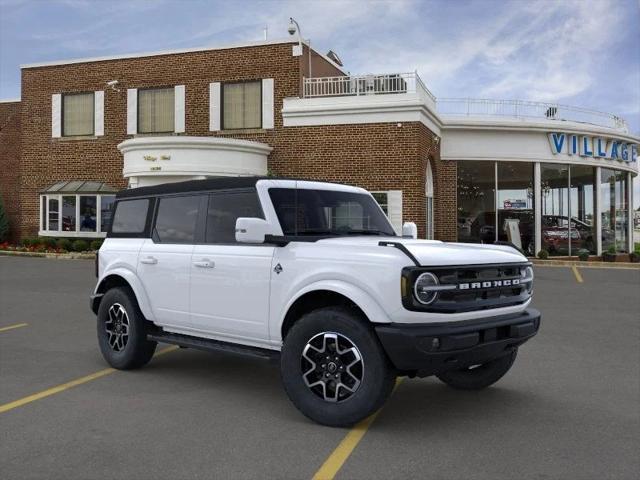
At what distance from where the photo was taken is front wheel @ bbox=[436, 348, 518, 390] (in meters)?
5.70

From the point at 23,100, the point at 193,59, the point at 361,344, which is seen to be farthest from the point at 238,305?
the point at 23,100

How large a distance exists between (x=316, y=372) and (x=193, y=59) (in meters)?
21.7

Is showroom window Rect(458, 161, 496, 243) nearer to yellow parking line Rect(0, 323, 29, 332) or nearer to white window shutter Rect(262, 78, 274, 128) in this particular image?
white window shutter Rect(262, 78, 274, 128)

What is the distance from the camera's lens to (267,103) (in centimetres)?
2322

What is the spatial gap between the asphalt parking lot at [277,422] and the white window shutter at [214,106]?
55.2ft

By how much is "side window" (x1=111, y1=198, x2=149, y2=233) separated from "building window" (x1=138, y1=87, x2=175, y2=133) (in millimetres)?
18573

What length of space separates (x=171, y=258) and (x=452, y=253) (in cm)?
281

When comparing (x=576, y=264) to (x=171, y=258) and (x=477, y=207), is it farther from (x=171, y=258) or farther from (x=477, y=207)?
(x=171, y=258)

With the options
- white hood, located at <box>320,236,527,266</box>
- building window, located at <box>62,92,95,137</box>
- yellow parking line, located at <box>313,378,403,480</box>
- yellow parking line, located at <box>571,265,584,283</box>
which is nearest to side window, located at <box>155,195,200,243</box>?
white hood, located at <box>320,236,527,266</box>

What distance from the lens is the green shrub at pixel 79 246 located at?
78.4 feet

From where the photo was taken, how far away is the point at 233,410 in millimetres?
5191

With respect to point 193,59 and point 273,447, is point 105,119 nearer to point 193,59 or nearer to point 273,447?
point 193,59

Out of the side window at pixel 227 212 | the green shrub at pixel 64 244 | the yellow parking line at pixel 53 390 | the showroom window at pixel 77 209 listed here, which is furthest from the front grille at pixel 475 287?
the green shrub at pixel 64 244

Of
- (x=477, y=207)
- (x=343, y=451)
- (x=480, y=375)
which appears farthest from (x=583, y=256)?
(x=343, y=451)
